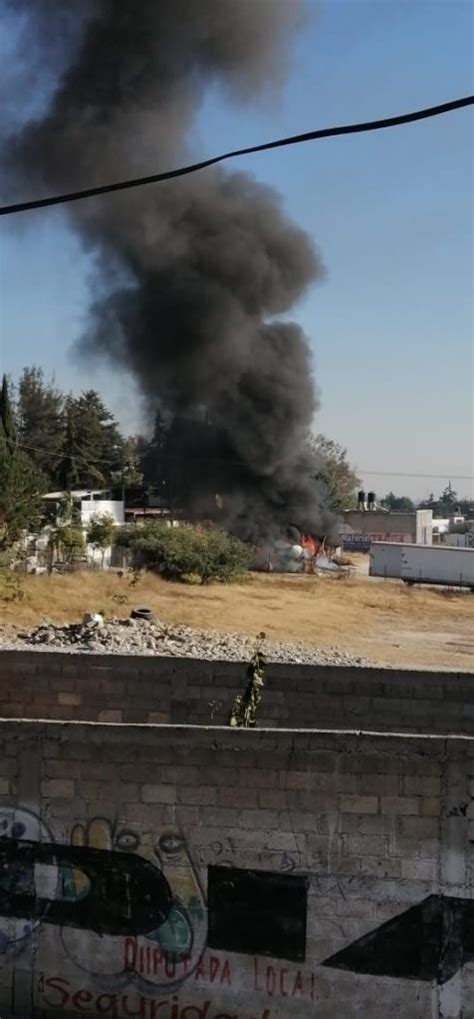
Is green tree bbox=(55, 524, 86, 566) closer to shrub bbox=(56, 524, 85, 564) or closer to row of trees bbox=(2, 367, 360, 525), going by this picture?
shrub bbox=(56, 524, 85, 564)

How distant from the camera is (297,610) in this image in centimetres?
2389

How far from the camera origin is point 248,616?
22.0 meters

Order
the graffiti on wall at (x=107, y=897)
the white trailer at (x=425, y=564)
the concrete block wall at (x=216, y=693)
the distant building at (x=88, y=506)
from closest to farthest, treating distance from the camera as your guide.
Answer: the graffiti on wall at (x=107, y=897) < the concrete block wall at (x=216, y=693) < the white trailer at (x=425, y=564) < the distant building at (x=88, y=506)

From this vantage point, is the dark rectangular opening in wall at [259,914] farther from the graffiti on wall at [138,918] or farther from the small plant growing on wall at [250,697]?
the small plant growing on wall at [250,697]

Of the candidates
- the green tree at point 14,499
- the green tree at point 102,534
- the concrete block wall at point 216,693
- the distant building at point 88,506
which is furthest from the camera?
the distant building at point 88,506

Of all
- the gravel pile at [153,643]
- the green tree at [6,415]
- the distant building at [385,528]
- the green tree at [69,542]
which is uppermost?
the green tree at [6,415]

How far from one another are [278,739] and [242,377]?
118 feet

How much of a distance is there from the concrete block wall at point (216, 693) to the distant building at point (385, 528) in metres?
42.9

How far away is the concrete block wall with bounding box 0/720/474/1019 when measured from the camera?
14.4ft

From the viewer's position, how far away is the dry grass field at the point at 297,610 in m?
18.9

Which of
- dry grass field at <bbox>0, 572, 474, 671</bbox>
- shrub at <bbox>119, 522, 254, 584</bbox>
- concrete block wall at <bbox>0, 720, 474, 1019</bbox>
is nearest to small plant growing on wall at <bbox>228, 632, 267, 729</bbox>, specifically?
concrete block wall at <bbox>0, 720, 474, 1019</bbox>

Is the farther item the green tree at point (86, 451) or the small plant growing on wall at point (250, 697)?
the green tree at point (86, 451)

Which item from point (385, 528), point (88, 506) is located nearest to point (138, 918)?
point (88, 506)

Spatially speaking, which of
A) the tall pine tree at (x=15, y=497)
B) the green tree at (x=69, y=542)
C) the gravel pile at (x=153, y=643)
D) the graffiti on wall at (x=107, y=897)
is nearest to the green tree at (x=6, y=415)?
the green tree at (x=69, y=542)
